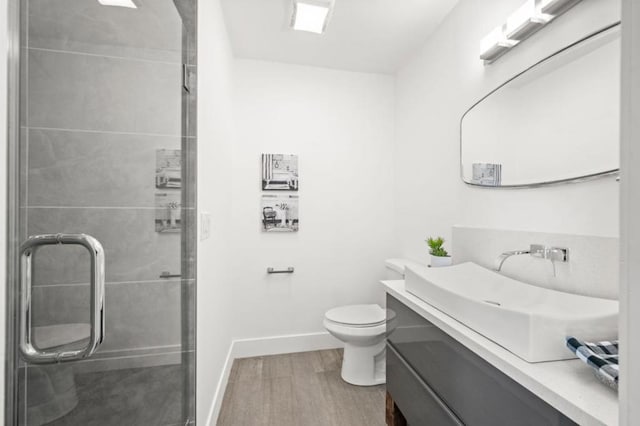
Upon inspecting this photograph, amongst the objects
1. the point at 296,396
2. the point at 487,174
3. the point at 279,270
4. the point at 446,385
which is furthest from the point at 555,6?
the point at 296,396

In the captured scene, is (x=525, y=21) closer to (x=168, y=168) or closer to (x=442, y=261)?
(x=442, y=261)

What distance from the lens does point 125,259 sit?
891 millimetres

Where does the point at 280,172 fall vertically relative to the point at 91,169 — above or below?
above

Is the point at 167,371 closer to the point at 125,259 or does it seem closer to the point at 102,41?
the point at 125,259

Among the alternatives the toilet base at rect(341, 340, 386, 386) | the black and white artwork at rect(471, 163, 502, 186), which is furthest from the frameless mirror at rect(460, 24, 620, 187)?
the toilet base at rect(341, 340, 386, 386)

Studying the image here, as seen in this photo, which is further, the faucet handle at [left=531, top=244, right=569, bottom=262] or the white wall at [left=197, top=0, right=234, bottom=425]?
the white wall at [left=197, top=0, right=234, bottom=425]

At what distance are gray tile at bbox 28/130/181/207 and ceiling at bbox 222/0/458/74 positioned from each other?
1.39m

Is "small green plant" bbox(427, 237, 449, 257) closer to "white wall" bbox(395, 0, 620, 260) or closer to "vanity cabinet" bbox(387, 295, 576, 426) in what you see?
"white wall" bbox(395, 0, 620, 260)

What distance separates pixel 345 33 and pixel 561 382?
221 cm

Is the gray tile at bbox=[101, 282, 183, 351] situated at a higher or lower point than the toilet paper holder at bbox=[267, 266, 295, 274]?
higher

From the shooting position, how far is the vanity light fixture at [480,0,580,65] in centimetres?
123

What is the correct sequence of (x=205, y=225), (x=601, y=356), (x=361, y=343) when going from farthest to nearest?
(x=361, y=343) → (x=205, y=225) → (x=601, y=356)

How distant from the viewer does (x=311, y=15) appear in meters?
1.91

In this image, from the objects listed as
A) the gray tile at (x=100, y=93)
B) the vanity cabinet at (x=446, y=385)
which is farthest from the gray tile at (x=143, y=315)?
the vanity cabinet at (x=446, y=385)
